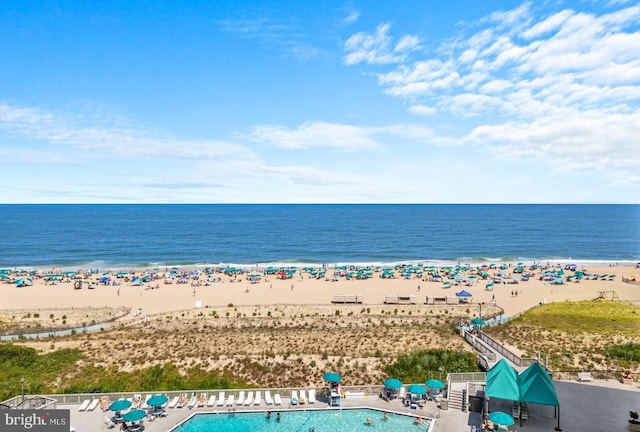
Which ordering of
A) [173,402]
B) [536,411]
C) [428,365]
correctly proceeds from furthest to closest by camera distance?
[428,365] → [173,402] → [536,411]

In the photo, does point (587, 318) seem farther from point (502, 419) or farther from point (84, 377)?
point (84, 377)

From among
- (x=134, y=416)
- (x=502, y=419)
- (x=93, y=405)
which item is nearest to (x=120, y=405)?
(x=134, y=416)

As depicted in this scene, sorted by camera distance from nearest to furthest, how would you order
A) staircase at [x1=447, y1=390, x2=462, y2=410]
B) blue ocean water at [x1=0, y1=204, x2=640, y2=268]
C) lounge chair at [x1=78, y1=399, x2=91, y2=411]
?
lounge chair at [x1=78, y1=399, x2=91, y2=411] < staircase at [x1=447, y1=390, x2=462, y2=410] < blue ocean water at [x1=0, y1=204, x2=640, y2=268]

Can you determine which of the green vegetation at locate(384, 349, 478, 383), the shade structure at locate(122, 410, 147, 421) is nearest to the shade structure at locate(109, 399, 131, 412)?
the shade structure at locate(122, 410, 147, 421)

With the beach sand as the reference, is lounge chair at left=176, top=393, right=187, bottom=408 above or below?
above

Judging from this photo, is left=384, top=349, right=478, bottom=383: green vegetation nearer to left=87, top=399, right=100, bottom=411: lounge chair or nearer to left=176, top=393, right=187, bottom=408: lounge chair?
left=176, top=393, right=187, bottom=408: lounge chair

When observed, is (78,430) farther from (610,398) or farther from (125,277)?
(125,277)

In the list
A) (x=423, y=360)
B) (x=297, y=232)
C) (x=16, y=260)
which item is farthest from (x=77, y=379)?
(x=297, y=232)
